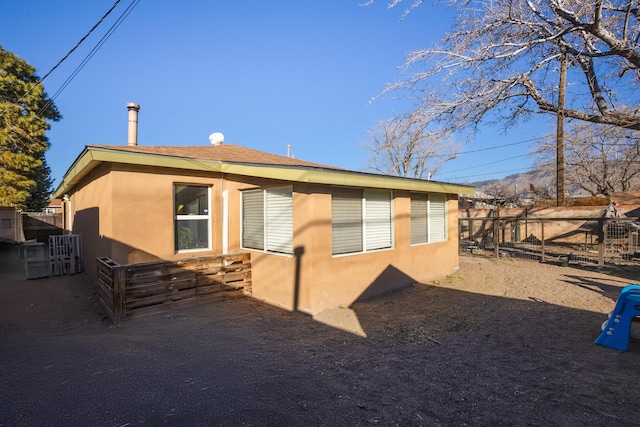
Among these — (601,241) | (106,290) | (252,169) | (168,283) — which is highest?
(252,169)

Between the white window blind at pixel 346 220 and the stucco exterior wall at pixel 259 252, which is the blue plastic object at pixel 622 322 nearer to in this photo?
the stucco exterior wall at pixel 259 252

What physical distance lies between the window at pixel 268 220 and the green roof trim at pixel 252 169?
1.69 feet

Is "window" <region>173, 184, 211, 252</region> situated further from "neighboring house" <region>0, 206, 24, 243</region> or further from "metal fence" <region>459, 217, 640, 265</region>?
"neighboring house" <region>0, 206, 24, 243</region>

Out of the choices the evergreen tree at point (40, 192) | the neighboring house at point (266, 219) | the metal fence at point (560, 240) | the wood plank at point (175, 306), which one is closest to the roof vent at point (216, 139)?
the neighboring house at point (266, 219)

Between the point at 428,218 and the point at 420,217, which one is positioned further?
the point at 428,218

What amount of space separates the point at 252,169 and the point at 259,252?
5.54 ft

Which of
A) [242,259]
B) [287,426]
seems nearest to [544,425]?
[287,426]

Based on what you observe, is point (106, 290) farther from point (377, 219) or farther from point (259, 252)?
point (377, 219)

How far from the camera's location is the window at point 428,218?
8500 millimetres

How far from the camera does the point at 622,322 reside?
4.25m

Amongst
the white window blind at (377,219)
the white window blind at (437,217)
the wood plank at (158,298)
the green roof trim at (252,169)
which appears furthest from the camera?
the white window blind at (437,217)

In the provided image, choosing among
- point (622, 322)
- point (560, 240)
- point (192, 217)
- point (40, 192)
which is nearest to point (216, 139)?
point (192, 217)

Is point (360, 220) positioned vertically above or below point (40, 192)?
below

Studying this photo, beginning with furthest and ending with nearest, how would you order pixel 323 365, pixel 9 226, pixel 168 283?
pixel 9 226 → pixel 168 283 → pixel 323 365
